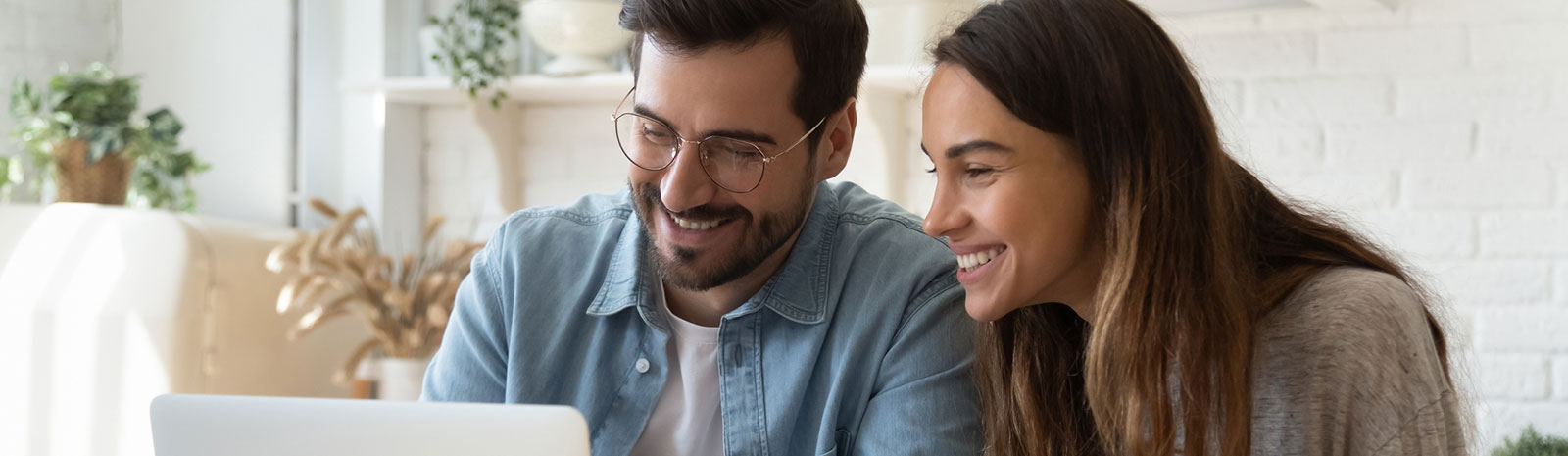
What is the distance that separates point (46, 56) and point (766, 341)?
5.46ft

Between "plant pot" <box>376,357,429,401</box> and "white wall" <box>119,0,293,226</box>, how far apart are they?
56cm

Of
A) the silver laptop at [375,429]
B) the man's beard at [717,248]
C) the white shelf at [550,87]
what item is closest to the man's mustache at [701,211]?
the man's beard at [717,248]

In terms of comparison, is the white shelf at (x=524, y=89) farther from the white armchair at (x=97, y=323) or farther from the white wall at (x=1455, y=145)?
the white wall at (x=1455, y=145)

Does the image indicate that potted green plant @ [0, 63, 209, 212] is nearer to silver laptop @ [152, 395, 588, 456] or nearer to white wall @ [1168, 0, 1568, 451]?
silver laptop @ [152, 395, 588, 456]

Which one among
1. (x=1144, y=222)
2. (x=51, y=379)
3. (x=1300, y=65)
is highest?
(x=1300, y=65)

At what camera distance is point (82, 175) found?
1983 mm

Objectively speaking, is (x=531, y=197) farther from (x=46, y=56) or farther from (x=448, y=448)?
(x=448, y=448)

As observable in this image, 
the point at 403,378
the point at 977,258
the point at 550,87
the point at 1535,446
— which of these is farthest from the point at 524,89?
the point at 1535,446

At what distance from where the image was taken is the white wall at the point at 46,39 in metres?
2.20

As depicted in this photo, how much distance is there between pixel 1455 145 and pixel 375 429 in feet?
4.73

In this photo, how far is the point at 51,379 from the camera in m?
1.85

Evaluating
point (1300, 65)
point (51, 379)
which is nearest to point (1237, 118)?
point (1300, 65)

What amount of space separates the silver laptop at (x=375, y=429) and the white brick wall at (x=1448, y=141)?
3.70 ft

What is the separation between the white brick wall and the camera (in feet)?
5.37
